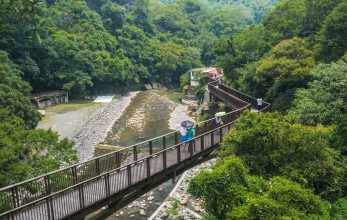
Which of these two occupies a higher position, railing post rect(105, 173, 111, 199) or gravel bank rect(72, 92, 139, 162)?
railing post rect(105, 173, 111, 199)

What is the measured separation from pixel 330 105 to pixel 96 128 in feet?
81.7

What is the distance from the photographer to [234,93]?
27.0 meters

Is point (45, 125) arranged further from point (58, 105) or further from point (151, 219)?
point (151, 219)

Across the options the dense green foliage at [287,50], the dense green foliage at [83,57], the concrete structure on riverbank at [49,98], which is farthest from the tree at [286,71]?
the concrete structure on riverbank at [49,98]

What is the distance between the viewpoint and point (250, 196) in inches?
348

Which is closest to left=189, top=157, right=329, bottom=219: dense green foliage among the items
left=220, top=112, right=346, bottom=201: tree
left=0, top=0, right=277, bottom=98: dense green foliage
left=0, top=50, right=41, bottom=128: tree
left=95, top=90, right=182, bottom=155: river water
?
left=220, top=112, right=346, bottom=201: tree

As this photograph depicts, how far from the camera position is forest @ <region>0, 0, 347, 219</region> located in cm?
902

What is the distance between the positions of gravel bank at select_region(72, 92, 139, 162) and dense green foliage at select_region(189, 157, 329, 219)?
17.6m

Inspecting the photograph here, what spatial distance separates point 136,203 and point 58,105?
3103 centimetres

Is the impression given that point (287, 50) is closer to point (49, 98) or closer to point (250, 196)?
point (250, 196)

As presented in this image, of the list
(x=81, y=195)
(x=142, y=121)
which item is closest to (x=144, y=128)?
(x=142, y=121)

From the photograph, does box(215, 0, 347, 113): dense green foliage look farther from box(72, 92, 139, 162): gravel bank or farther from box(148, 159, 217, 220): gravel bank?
box(72, 92, 139, 162): gravel bank

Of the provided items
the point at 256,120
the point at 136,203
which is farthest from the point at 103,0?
the point at 256,120

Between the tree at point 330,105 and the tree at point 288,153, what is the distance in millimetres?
2672
